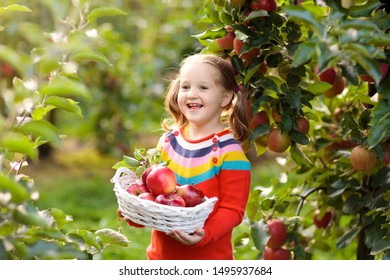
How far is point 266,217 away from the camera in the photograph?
219 centimetres

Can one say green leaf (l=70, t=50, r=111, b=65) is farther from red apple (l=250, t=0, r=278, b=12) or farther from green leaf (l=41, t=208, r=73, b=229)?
red apple (l=250, t=0, r=278, b=12)

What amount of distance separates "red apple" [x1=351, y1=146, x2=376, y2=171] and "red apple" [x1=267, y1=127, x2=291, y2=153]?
0.62 feet

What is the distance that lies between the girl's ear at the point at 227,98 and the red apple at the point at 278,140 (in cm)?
15

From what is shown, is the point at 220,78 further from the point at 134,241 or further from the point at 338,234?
the point at 134,241

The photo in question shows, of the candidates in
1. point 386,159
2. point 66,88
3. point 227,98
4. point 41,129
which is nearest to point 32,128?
point 41,129

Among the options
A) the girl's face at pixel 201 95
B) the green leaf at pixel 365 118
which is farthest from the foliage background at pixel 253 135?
the girl's face at pixel 201 95

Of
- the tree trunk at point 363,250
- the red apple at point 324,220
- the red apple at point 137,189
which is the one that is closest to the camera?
the red apple at point 137,189

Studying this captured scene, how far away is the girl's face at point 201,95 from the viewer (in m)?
1.79

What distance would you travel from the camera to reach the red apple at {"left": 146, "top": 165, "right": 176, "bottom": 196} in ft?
5.30

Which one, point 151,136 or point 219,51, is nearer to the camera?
point 219,51

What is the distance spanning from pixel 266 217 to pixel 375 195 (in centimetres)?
36

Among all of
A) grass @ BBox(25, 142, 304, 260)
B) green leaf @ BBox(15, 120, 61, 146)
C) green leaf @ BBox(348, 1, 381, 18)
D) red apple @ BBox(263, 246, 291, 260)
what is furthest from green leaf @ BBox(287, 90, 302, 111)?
grass @ BBox(25, 142, 304, 260)

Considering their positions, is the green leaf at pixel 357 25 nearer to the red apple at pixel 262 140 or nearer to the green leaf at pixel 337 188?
the red apple at pixel 262 140
